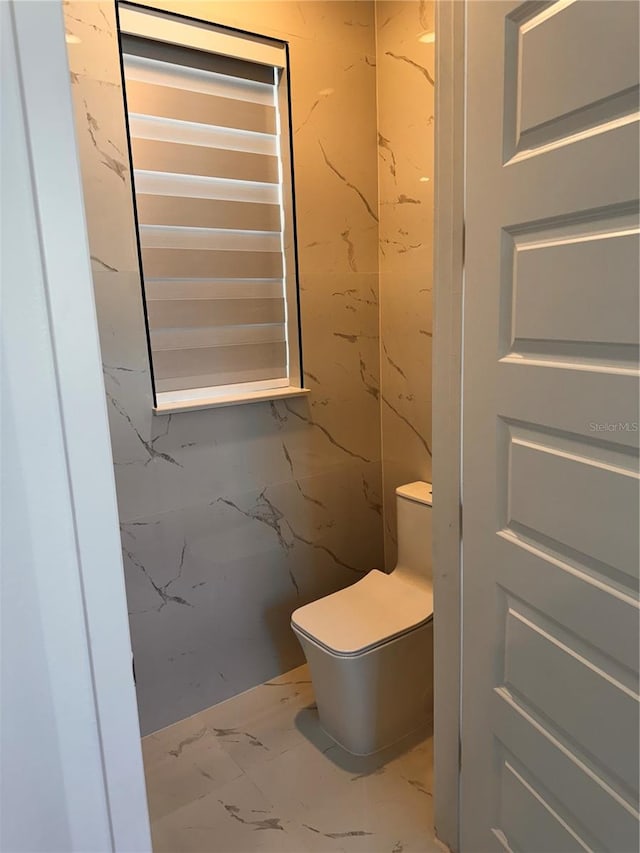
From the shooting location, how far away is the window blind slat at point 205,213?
72.4 inches

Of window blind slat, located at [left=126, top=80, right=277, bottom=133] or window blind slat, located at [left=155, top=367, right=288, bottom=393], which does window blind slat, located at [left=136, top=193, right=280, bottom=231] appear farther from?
window blind slat, located at [left=155, top=367, right=288, bottom=393]

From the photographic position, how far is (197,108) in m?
1.88

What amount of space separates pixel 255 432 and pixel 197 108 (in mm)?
1102

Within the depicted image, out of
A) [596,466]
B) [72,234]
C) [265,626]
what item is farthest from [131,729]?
[265,626]

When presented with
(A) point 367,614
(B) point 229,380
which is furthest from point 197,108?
(A) point 367,614

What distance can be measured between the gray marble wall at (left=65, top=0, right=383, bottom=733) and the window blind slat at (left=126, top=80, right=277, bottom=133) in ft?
0.30

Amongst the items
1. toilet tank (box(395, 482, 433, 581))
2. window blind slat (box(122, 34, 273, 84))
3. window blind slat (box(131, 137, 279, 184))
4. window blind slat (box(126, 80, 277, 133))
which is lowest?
toilet tank (box(395, 482, 433, 581))

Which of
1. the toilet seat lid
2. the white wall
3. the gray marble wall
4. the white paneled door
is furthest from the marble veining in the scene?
the white wall

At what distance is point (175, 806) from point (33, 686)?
126 centimetres

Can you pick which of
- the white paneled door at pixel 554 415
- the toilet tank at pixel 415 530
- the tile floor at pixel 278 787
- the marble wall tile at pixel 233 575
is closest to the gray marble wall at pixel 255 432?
the marble wall tile at pixel 233 575

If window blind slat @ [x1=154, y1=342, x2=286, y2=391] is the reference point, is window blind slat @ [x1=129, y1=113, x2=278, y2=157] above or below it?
above

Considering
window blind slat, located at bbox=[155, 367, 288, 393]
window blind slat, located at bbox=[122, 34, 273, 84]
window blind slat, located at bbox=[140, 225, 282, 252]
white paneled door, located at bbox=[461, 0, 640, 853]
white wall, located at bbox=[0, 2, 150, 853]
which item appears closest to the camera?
white wall, located at bbox=[0, 2, 150, 853]

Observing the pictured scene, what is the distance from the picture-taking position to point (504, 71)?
104 cm

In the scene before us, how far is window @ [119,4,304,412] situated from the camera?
180 cm
